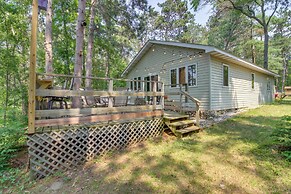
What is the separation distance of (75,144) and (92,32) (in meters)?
7.85

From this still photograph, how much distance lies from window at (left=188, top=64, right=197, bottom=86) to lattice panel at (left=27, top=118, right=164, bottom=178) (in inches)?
183

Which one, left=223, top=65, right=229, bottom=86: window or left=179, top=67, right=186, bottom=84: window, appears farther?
left=179, top=67, right=186, bottom=84: window

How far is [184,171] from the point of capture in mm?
3061

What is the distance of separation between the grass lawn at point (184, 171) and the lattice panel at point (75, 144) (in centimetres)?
21

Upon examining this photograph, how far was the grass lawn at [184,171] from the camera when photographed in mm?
2613

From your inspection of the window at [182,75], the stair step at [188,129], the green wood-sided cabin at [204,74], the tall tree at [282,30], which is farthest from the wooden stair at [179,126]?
the tall tree at [282,30]

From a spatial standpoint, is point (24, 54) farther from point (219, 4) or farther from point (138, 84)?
point (219, 4)

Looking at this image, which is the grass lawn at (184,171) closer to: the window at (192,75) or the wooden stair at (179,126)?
the wooden stair at (179,126)

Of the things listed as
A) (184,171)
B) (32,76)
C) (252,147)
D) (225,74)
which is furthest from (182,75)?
(32,76)

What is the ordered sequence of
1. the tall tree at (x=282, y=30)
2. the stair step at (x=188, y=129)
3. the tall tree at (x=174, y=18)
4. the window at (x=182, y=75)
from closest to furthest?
the stair step at (x=188, y=129), the window at (x=182, y=75), the tall tree at (x=282, y=30), the tall tree at (x=174, y=18)

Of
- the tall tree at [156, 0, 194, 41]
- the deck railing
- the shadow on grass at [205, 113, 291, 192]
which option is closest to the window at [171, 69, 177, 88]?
the shadow on grass at [205, 113, 291, 192]

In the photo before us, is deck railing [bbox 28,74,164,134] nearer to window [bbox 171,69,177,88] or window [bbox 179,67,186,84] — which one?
window [bbox 179,67,186,84]

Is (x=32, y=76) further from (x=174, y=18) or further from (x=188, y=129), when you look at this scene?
(x=174, y=18)

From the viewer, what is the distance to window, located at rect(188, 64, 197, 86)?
321 inches
